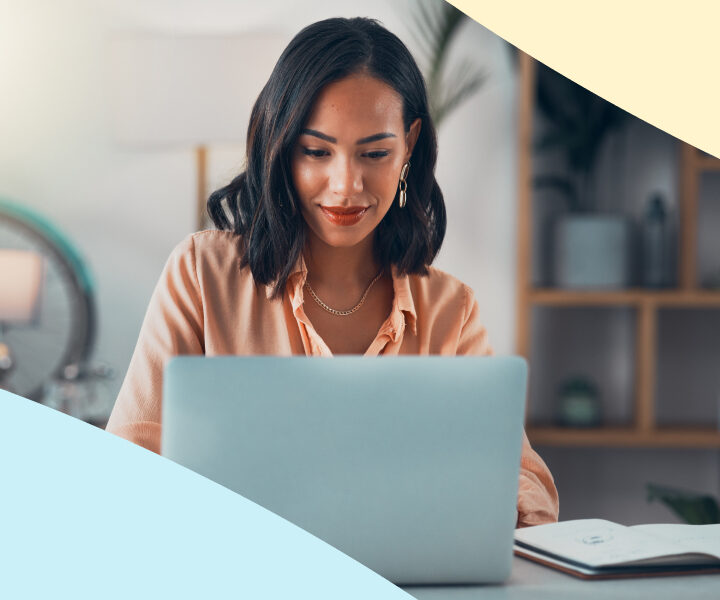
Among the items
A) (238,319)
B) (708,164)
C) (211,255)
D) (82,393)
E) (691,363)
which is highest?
(708,164)

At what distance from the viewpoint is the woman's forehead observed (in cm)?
154

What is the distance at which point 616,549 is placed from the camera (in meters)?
0.95

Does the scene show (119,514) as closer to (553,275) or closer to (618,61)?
(553,275)

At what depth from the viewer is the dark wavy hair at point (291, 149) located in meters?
1.54

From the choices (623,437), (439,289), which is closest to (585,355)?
(623,437)

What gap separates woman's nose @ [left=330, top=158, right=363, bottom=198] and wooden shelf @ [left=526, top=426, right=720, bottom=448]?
1.41 metres

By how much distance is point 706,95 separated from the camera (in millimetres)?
2811

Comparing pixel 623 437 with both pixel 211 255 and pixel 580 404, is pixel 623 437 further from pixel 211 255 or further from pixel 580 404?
pixel 211 255

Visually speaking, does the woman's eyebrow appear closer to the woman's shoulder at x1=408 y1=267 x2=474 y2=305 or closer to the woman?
the woman

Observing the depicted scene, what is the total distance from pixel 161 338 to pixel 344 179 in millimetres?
403

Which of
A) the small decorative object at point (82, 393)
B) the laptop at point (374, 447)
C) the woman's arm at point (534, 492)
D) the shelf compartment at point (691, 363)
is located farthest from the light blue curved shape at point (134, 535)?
the shelf compartment at point (691, 363)

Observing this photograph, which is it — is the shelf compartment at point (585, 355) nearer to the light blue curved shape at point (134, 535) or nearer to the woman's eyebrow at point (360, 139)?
the light blue curved shape at point (134, 535)

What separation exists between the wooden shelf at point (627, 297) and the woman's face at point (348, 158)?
4.07 feet

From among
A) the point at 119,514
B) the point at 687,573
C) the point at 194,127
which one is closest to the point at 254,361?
the point at 687,573
